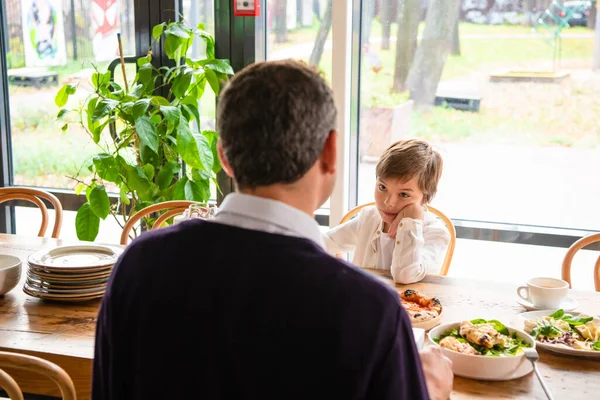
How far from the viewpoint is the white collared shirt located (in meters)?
0.97

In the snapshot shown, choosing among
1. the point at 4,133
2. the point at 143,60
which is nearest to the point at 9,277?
the point at 143,60

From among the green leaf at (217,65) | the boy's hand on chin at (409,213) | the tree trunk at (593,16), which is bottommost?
the boy's hand on chin at (409,213)

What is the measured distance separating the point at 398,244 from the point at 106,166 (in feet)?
4.85

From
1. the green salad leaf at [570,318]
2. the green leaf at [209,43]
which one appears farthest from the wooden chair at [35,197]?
the green salad leaf at [570,318]

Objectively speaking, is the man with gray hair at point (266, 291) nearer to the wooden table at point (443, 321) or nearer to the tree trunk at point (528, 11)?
the wooden table at point (443, 321)

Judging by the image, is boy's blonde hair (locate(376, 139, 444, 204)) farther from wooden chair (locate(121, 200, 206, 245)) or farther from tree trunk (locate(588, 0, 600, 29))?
tree trunk (locate(588, 0, 600, 29))

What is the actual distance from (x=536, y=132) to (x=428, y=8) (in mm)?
670

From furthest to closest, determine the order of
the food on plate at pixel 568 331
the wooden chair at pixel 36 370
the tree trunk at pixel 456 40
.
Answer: the tree trunk at pixel 456 40, the food on plate at pixel 568 331, the wooden chair at pixel 36 370

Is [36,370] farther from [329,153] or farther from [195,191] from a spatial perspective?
[195,191]

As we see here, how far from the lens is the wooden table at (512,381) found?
147cm

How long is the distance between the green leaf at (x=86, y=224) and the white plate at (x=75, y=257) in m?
1.01

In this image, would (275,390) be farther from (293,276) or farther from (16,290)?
(16,290)

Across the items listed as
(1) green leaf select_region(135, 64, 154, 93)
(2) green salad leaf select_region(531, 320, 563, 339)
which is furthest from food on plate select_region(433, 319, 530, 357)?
(1) green leaf select_region(135, 64, 154, 93)

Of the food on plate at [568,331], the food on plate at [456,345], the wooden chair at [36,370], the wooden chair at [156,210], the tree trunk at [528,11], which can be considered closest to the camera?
the wooden chair at [36,370]
